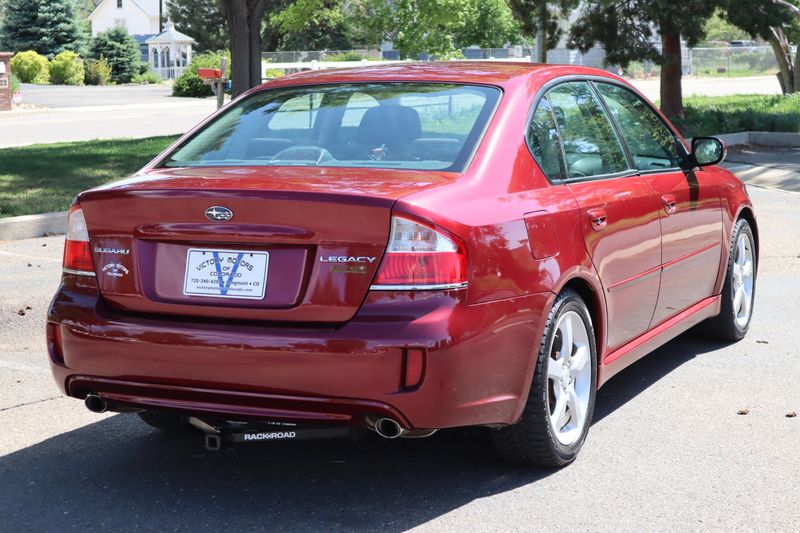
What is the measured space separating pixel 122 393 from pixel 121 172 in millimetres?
10928

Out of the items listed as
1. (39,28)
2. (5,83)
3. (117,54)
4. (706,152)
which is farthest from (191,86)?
(706,152)

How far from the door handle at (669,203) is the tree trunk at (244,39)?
12.5 meters

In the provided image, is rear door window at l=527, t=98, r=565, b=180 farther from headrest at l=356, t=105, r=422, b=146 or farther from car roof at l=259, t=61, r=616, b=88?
headrest at l=356, t=105, r=422, b=146

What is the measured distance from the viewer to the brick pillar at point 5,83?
33.6 m

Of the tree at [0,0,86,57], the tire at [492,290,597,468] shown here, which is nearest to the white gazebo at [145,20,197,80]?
the tree at [0,0,86,57]

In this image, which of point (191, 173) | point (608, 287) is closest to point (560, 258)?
point (608, 287)

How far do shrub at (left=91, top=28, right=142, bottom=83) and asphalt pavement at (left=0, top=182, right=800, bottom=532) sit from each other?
55577 millimetres

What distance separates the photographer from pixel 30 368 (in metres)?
6.54

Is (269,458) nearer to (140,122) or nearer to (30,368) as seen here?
(30,368)

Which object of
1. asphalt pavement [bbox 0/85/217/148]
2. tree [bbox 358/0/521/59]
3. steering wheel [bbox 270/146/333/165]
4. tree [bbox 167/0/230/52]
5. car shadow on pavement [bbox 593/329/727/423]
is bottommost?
car shadow on pavement [bbox 593/329/727/423]

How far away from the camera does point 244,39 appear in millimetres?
17812

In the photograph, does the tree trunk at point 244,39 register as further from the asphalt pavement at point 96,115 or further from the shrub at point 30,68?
the shrub at point 30,68

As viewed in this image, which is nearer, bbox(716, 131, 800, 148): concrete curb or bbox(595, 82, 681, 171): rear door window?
bbox(595, 82, 681, 171): rear door window

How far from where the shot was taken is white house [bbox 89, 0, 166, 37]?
99125 millimetres
